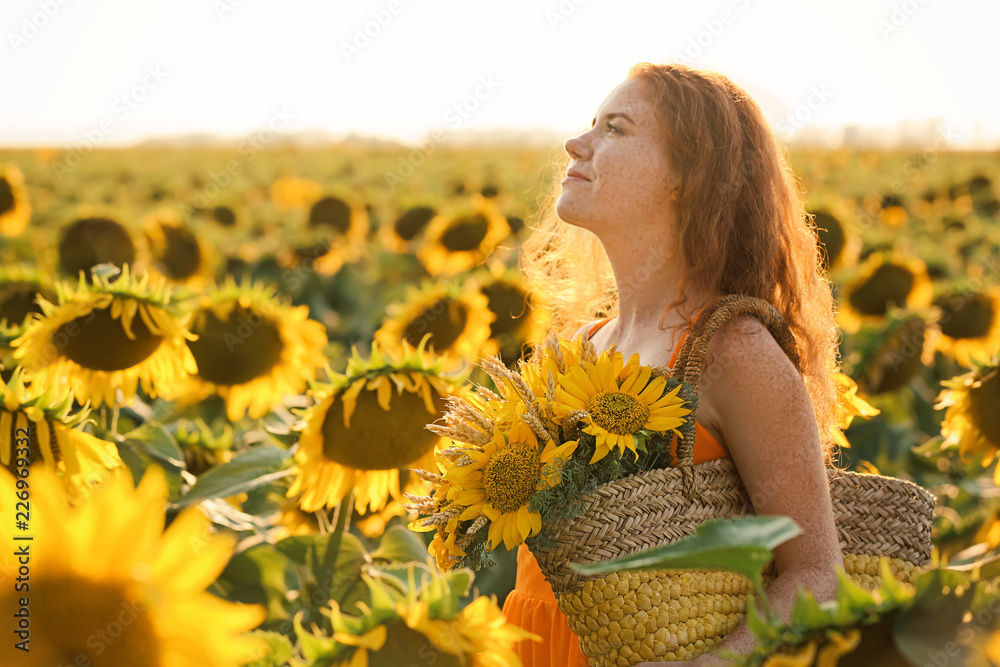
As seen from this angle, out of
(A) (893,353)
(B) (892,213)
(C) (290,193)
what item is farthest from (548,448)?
(B) (892,213)

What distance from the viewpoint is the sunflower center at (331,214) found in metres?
5.43

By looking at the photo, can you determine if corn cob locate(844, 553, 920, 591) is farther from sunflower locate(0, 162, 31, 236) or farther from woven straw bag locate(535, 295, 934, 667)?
sunflower locate(0, 162, 31, 236)

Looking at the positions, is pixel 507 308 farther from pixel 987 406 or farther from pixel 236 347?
pixel 987 406

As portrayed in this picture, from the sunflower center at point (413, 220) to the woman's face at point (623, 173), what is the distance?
12.9 ft

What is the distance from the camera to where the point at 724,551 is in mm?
680

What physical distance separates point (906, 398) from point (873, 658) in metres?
3.63

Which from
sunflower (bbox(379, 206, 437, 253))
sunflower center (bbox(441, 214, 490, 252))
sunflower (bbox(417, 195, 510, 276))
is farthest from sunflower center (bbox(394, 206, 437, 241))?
sunflower center (bbox(441, 214, 490, 252))

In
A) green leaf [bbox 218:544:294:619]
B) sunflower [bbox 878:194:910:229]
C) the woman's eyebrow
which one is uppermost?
the woman's eyebrow

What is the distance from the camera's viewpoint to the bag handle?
1.23 meters

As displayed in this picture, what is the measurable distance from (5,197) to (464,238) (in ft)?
8.82

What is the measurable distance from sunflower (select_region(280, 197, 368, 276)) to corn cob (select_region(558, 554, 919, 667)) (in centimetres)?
419

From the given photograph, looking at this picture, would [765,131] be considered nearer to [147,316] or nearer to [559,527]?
[559,527]

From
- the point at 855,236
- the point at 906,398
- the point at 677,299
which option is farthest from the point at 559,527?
the point at 855,236

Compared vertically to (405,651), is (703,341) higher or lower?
higher
